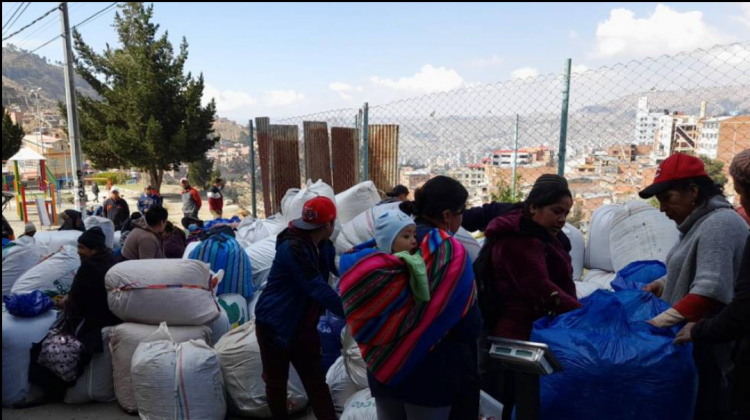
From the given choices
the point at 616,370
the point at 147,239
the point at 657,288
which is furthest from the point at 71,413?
the point at 657,288

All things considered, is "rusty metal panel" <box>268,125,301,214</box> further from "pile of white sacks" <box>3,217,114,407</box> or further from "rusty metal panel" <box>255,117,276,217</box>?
"pile of white sacks" <box>3,217,114,407</box>

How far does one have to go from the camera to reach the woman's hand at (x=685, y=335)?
1.91 metres

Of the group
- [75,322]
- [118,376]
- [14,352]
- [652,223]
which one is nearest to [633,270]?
[652,223]

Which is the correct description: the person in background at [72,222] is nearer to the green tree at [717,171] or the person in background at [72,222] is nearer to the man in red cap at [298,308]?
the man in red cap at [298,308]

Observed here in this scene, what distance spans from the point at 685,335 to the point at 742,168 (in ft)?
2.01

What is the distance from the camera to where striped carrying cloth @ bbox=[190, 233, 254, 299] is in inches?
165

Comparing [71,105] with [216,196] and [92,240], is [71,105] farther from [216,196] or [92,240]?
[92,240]

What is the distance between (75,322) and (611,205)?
3.91 meters

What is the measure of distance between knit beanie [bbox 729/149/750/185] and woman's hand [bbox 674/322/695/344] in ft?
1.71

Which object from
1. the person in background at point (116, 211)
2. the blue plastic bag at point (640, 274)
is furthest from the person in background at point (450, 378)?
the person in background at point (116, 211)

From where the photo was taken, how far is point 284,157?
7012mm

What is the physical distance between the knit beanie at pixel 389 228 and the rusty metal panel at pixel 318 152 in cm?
458

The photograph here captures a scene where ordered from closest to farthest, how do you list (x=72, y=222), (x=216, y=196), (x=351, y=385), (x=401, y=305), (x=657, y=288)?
(x=401, y=305) < (x=657, y=288) < (x=351, y=385) < (x=72, y=222) < (x=216, y=196)

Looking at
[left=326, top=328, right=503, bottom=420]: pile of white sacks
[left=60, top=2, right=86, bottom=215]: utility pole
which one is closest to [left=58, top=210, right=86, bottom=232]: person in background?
[left=60, top=2, right=86, bottom=215]: utility pole
